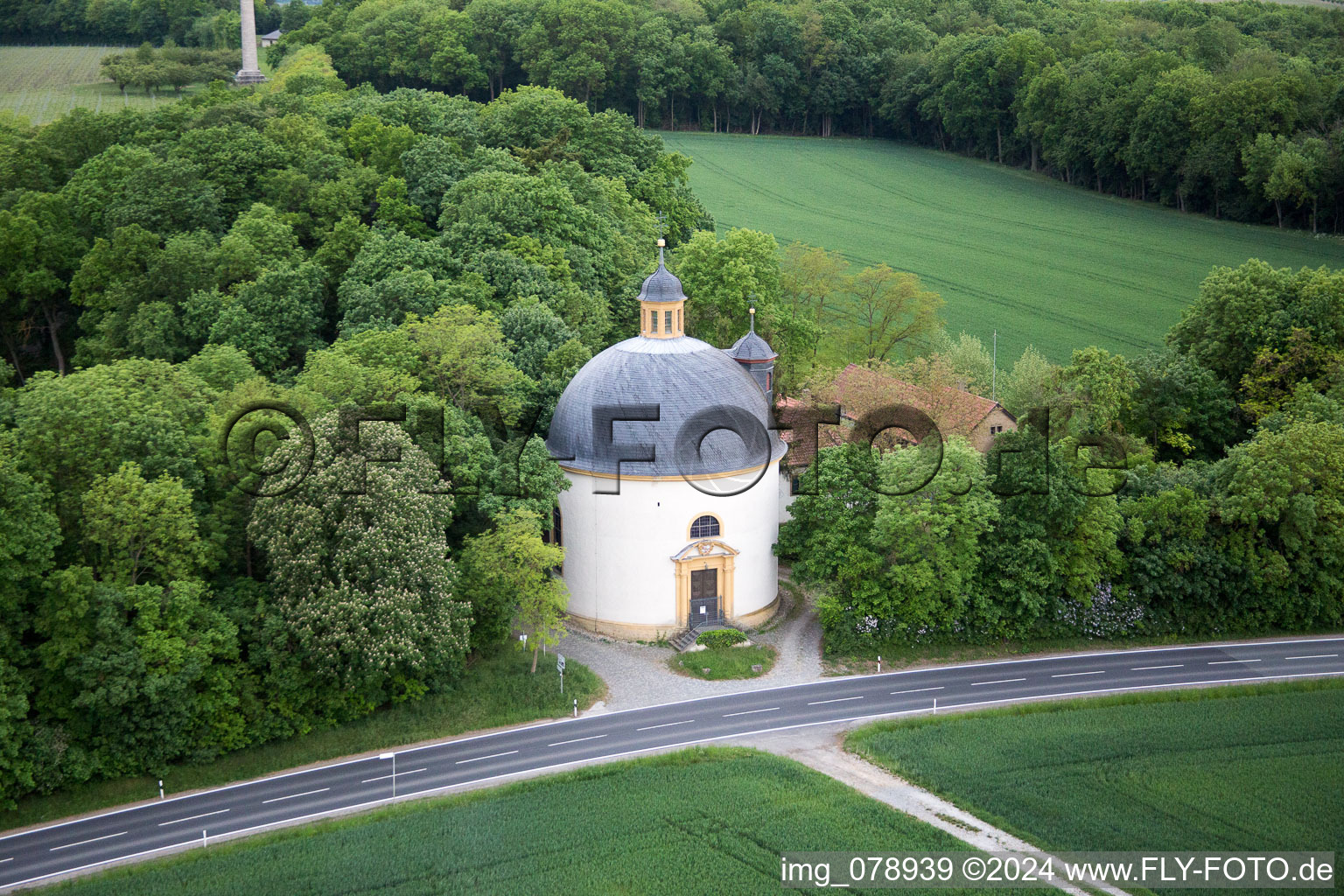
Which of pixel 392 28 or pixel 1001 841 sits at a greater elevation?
pixel 392 28

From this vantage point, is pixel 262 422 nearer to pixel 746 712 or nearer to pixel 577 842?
pixel 577 842

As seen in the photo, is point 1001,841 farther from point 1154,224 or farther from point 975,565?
point 1154,224

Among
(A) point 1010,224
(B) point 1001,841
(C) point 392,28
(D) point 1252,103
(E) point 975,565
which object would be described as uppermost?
(C) point 392,28

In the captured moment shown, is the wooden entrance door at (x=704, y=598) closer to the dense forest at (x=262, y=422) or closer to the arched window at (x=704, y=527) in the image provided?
the arched window at (x=704, y=527)

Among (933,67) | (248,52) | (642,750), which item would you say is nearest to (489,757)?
(642,750)

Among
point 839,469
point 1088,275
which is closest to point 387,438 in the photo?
point 839,469

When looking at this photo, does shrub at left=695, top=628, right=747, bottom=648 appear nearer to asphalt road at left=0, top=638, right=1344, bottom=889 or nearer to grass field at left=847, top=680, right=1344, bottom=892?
asphalt road at left=0, top=638, right=1344, bottom=889

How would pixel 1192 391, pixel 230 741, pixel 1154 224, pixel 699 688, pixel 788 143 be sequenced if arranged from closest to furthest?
pixel 230 741
pixel 699 688
pixel 1192 391
pixel 1154 224
pixel 788 143
